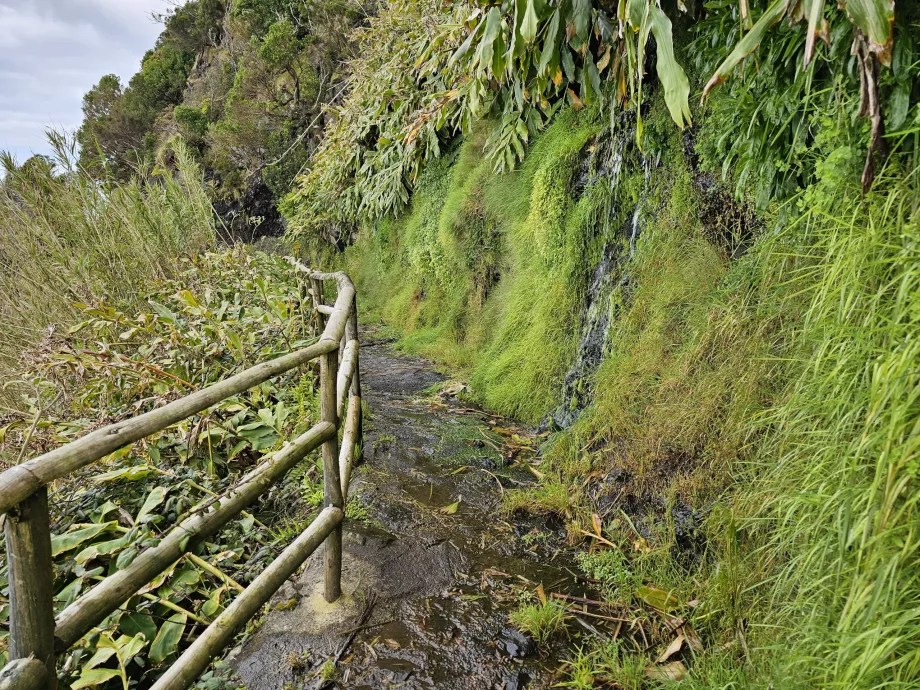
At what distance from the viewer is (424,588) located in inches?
91.9

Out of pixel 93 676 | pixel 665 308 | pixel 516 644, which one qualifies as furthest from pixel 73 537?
pixel 665 308

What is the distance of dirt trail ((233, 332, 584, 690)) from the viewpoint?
1.90 metres

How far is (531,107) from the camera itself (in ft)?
15.0

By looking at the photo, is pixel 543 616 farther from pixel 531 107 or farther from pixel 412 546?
pixel 531 107

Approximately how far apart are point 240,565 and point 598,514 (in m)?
1.71

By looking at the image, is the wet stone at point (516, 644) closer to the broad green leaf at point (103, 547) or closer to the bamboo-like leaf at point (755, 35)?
the broad green leaf at point (103, 547)

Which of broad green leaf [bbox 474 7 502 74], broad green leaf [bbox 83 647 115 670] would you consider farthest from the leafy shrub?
broad green leaf [bbox 474 7 502 74]

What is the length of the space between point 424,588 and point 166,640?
0.97 m

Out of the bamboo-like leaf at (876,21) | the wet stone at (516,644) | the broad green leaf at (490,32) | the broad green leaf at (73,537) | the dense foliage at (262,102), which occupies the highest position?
the dense foliage at (262,102)

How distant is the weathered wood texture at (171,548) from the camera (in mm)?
1160

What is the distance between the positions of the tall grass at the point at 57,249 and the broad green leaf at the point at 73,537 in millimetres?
2108

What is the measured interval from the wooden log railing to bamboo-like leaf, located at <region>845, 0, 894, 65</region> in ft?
6.13

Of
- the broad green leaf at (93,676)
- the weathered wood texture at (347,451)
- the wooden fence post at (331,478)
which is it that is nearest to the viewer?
the broad green leaf at (93,676)

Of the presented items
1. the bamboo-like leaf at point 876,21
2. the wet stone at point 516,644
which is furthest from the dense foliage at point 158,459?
the bamboo-like leaf at point 876,21
